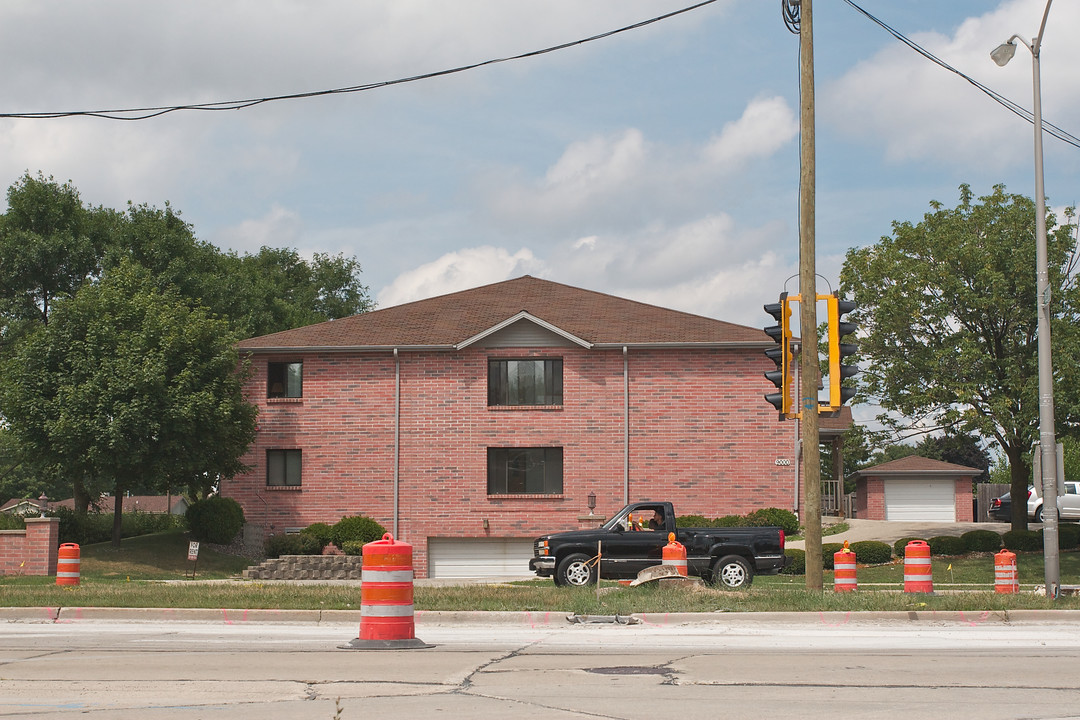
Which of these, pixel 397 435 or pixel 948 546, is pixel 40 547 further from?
pixel 948 546

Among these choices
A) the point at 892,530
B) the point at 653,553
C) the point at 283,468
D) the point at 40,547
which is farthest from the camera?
the point at 892,530

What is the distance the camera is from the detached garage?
45.8 m

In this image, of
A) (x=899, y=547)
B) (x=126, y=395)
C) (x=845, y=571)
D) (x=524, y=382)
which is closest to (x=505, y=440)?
(x=524, y=382)

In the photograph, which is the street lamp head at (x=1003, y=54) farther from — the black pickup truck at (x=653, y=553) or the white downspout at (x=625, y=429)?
the white downspout at (x=625, y=429)

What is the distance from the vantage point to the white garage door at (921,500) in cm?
4600

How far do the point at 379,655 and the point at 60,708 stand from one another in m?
3.50

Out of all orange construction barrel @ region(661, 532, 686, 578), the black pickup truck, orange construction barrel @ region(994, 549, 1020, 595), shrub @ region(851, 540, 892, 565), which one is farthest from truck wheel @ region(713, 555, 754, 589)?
shrub @ region(851, 540, 892, 565)

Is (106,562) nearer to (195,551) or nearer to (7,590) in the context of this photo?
(195,551)

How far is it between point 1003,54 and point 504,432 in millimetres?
18942

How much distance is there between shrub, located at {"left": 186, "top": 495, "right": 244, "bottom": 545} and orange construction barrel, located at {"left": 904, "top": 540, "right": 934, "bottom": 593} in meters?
21.2

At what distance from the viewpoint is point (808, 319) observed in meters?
16.7

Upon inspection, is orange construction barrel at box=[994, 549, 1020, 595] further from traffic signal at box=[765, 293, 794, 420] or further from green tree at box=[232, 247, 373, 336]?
green tree at box=[232, 247, 373, 336]

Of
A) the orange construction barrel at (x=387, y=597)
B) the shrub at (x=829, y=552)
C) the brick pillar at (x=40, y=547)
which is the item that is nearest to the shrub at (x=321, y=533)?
the brick pillar at (x=40, y=547)

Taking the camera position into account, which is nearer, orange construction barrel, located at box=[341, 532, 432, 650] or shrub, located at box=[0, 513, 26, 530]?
orange construction barrel, located at box=[341, 532, 432, 650]
